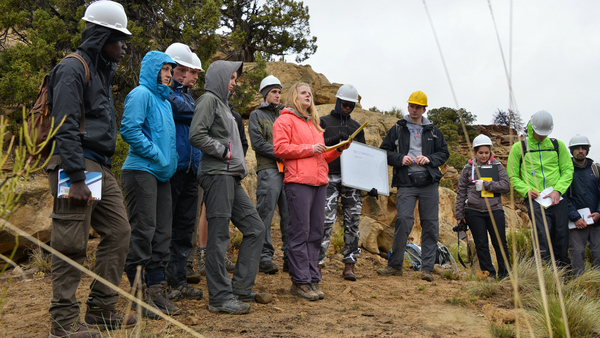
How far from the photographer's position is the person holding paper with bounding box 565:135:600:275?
5965 mm

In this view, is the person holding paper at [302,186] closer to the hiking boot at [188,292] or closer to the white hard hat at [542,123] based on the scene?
the hiking boot at [188,292]

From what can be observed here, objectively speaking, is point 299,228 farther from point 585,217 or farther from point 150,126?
point 585,217

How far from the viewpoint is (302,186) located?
445cm

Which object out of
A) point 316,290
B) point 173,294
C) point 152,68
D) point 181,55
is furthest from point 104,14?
point 316,290

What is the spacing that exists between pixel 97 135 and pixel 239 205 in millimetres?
1432

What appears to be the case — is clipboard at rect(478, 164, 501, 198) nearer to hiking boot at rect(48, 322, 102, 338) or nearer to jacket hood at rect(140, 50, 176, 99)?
jacket hood at rect(140, 50, 176, 99)

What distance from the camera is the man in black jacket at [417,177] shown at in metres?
5.94

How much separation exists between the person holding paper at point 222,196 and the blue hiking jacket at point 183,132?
390mm

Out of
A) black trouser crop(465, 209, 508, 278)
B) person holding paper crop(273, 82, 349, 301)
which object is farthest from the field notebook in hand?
black trouser crop(465, 209, 508, 278)

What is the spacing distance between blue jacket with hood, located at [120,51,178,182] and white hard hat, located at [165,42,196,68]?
72cm

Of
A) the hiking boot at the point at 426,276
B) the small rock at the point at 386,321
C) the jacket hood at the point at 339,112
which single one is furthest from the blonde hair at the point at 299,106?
the hiking boot at the point at 426,276

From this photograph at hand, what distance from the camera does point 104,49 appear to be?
11.0ft

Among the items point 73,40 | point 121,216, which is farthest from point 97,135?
point 73,40

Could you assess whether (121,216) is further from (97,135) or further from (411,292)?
(411,292)
